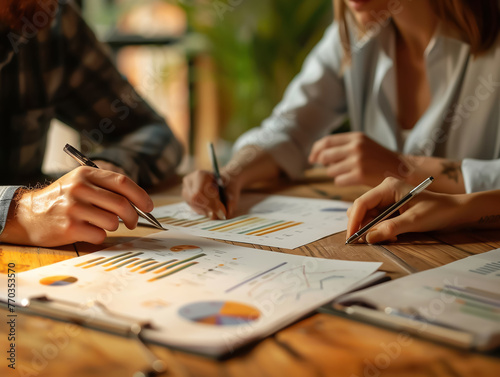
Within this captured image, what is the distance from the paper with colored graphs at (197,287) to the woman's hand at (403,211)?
0.12 m

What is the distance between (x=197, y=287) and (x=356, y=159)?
585 millimetres

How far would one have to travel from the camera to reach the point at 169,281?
0.50 metres

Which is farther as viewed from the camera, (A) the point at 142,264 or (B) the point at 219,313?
(A) the point at 142,264

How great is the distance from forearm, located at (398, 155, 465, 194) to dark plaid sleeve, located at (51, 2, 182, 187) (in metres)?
0.55

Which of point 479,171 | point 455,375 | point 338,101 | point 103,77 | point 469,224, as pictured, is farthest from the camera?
point 338,101

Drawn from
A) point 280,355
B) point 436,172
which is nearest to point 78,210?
point 280,355

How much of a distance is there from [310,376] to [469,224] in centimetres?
49

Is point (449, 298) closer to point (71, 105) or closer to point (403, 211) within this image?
point (403, 211)

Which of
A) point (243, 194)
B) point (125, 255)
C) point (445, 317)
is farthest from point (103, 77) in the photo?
point (445, 317)

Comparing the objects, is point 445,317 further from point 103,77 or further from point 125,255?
point 103,77

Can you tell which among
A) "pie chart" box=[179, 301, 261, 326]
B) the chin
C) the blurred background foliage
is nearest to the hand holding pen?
"pie chart" box=[179, 301, 261, 326]

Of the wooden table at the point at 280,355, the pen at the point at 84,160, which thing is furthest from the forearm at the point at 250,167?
the wooden table at the point at 280,355

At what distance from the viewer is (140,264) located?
57 cm

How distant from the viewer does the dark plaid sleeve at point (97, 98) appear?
1248 millimetres
